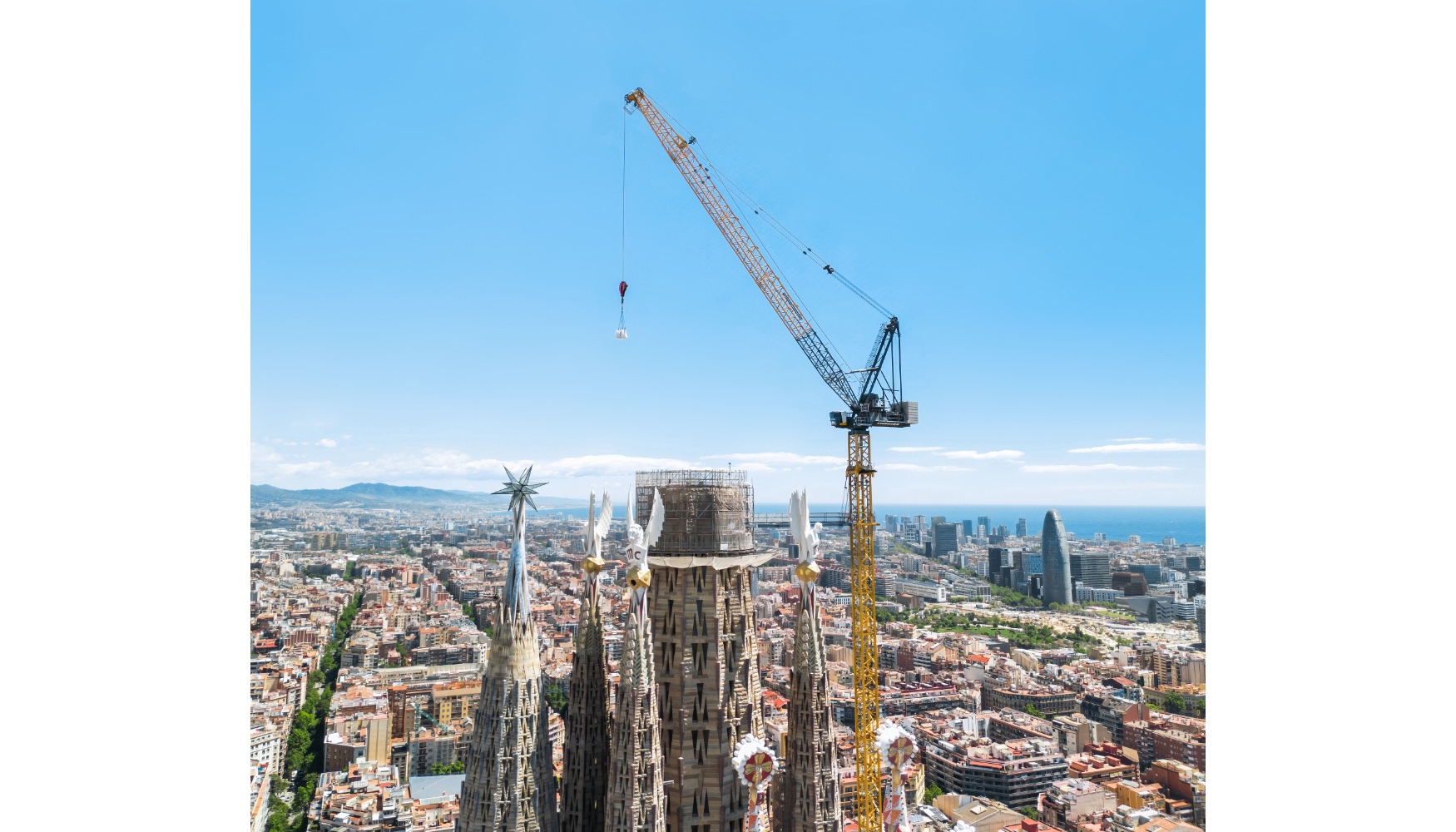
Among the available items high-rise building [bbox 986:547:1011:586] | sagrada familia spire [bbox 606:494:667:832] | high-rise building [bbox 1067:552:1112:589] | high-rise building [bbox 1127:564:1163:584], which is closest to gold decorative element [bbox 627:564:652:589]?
sagrada familia spire [bbox 606:494:667:832]

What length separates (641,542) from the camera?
5879mm

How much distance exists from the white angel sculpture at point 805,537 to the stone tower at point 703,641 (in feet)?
1.14

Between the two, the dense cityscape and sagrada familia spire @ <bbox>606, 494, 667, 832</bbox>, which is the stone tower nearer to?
the dense cityscape

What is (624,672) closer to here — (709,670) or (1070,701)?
(709,670)

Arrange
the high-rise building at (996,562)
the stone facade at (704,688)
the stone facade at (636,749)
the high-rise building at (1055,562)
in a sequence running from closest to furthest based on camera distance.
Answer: the stone facade at (636,749) < the stone facade at (704,688) < the high-rise building at (1055,562) < the high-rise building at (996,562)

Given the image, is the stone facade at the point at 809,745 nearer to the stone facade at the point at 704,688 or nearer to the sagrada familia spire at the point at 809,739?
the sagrada familia spire at the point at 809,739

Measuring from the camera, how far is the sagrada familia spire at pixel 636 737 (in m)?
5.42

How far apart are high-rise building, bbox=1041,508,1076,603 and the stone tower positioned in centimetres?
2226

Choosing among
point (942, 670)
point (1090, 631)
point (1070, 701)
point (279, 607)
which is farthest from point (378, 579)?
point (1090, 631)

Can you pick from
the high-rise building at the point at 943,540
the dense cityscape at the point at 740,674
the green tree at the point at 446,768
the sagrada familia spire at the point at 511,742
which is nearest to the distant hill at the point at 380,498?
the dense cityscape at the point at 740,674

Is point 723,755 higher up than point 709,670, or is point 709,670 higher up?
point 709,670

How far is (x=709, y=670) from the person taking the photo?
622 centimetres

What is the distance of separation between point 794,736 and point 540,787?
1988 mm

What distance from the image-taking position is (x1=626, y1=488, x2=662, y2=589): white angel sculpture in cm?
570
